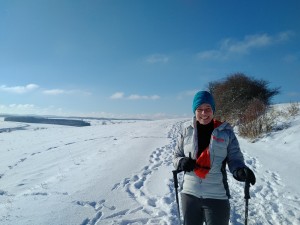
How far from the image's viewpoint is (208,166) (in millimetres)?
2809

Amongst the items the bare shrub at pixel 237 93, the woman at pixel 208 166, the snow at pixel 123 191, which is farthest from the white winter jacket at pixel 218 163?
the bare shrub at pixel 237 93

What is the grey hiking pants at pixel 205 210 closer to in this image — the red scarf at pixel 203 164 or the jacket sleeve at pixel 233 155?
the red scarf at pixel 203 164

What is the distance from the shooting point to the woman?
2803 mm

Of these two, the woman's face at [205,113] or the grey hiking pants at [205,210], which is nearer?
the grey hiking pants at [205,210]

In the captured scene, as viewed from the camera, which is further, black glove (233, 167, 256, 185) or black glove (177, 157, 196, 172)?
black glove (177, 157, 196, 172)

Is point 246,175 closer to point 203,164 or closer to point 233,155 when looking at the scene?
point 233,155

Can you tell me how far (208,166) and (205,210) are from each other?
18.1 inches

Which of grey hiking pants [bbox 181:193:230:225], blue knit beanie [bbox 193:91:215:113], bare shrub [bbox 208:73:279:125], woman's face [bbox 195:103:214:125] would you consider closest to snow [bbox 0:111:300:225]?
grey hiking pants [bbox 181:193:230:225]

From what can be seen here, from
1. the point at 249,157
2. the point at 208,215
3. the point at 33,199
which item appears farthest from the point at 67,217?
the point at 249,157

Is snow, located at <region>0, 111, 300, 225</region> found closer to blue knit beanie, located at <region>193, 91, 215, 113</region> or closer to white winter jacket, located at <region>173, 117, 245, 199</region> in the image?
white winter jacket, located at <region>173, 117, 245, 199</region>

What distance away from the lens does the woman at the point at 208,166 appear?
9.20 ft

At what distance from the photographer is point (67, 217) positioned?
477 cm

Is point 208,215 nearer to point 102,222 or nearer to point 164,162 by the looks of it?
point 102,222

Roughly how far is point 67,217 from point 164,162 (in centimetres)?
477
